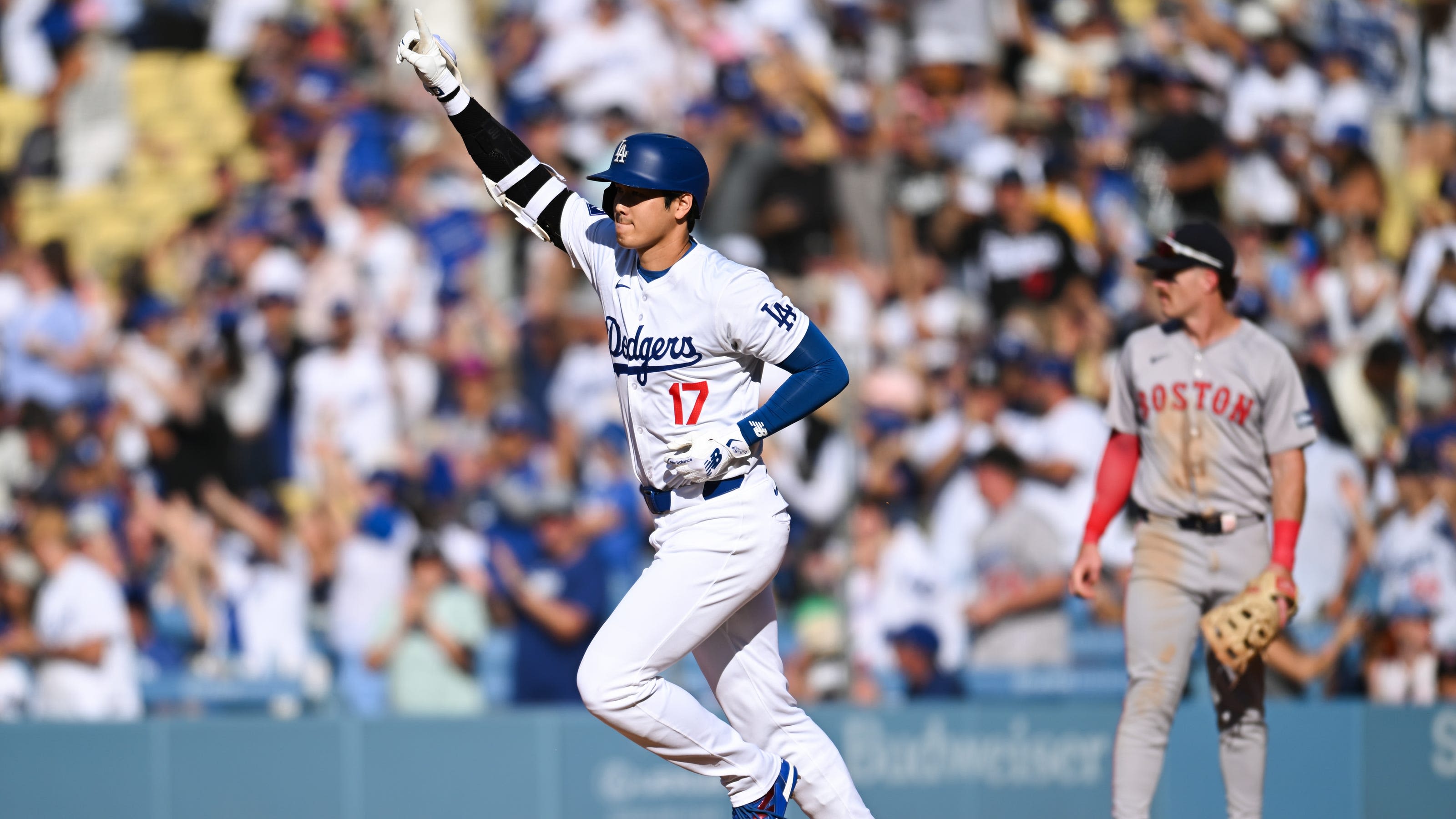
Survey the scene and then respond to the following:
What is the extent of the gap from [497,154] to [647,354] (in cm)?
94

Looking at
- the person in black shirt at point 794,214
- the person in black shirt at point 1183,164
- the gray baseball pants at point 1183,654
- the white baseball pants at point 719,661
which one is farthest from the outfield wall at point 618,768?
the person in black shirt at point 1183,164

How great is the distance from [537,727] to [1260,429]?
395cm

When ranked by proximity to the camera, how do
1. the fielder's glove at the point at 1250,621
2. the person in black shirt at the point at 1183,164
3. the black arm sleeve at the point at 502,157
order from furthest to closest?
the person in black shirt at the point at 1183,164, the fielder's glove at the point at 1250,621, the black arm sleeve at the point at 502,157

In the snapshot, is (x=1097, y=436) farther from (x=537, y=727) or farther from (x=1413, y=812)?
(x=537, y=727)

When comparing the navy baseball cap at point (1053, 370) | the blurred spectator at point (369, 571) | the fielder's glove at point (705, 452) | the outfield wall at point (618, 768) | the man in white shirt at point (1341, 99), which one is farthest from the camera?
the man in white shirt at point (1341, 99)

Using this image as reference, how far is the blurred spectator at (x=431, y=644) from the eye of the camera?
27.7 ft

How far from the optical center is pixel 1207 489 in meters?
5.94

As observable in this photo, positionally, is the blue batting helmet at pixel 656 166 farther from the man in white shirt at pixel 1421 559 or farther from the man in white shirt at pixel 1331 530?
the man in white shirt at pixel 1421 559

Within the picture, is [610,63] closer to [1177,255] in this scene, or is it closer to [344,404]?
[344,404]

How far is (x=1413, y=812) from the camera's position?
26.4 ft

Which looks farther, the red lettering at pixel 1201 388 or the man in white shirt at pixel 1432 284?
the man in white shirt at pixel 1432 284

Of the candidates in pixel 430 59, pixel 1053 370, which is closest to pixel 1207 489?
pixel 430 59

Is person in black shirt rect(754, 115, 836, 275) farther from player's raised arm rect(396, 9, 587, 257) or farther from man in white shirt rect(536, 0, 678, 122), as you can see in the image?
player's raised arm rect(396, 9, 587, 257)

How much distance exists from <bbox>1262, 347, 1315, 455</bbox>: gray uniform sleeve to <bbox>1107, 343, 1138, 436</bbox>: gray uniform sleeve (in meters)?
0.48
